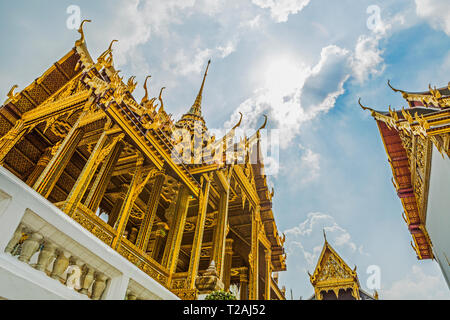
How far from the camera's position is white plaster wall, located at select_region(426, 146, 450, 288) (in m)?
10.2

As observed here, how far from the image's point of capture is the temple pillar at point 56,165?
521 centimetres

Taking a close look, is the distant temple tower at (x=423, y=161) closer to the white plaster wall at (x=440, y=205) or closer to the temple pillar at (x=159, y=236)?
the white plaster wall at (x=440, y=205)

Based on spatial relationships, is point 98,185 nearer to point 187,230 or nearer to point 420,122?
point 187,230

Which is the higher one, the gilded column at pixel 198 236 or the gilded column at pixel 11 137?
the gilded column at pixel 11 137

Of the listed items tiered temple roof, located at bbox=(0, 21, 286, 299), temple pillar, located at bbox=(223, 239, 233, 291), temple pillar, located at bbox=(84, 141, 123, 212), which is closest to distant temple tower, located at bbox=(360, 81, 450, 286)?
tiered temple roof, located at bbox=(0, 21, 286, 299)

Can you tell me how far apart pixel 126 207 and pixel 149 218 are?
786mm

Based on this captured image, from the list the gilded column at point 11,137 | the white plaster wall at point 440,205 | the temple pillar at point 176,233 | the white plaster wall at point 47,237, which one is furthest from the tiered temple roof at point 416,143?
the gilded column at point 11,137

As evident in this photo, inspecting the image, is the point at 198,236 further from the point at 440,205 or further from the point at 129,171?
the point at 440,205

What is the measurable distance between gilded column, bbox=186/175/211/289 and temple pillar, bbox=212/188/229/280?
556 millimetres

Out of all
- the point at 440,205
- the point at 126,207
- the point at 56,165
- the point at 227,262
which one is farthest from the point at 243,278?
the point at 440,205

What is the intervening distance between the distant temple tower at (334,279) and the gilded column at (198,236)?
38.9ft
